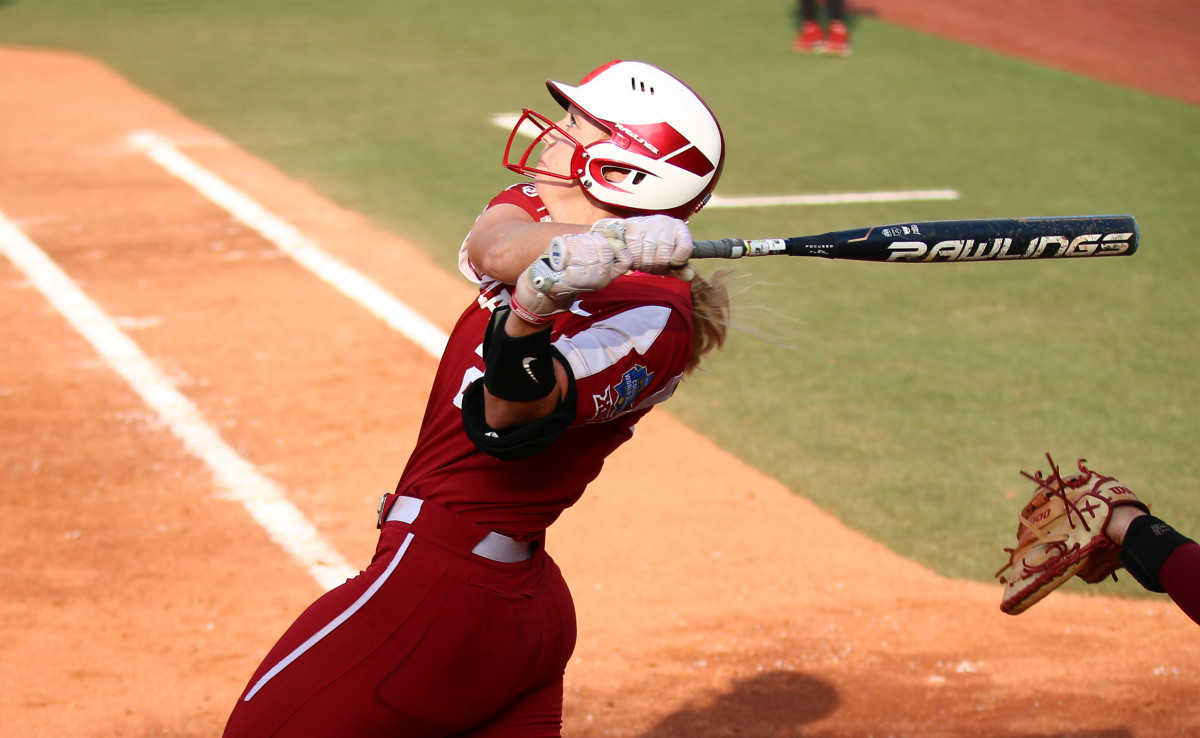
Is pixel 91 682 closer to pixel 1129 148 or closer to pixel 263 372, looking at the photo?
pixel 263 372

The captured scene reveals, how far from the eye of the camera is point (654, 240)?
2.28 metres

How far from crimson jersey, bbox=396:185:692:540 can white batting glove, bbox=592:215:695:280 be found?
26 cm

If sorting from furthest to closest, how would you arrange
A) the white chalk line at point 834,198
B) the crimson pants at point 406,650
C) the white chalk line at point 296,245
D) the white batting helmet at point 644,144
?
the white chalk line at point 834,198, the white chalk line at point 296,245, the white batting helmet at point 644,144, the crimson pants at point 406,650

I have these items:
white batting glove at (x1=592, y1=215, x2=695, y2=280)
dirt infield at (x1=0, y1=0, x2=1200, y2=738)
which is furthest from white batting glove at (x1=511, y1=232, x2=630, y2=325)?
dirt infield at (x1=0, y1=0, x2=1200, y2=738)

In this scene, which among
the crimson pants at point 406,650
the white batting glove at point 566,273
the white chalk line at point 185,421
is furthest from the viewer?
the white chalk line at point 185,421

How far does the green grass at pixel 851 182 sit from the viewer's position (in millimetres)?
6516

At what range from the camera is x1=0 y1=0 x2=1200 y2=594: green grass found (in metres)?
6.52

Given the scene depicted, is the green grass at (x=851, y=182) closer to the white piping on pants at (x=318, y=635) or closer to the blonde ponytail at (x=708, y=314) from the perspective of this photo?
the blonde ponytail at (x=708, y=314)

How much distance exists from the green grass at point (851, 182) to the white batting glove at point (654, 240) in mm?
560

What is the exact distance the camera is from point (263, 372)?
7.00 metres

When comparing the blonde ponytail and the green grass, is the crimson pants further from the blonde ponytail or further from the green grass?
the green grass

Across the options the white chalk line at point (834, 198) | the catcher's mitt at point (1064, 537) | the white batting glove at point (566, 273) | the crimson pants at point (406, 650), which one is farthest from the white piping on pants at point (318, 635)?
the white chalk line at point (834, 198)

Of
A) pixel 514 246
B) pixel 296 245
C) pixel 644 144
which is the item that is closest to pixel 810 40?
pixel 296 245

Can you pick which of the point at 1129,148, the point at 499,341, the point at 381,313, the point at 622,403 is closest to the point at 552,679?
the point at 622,403
